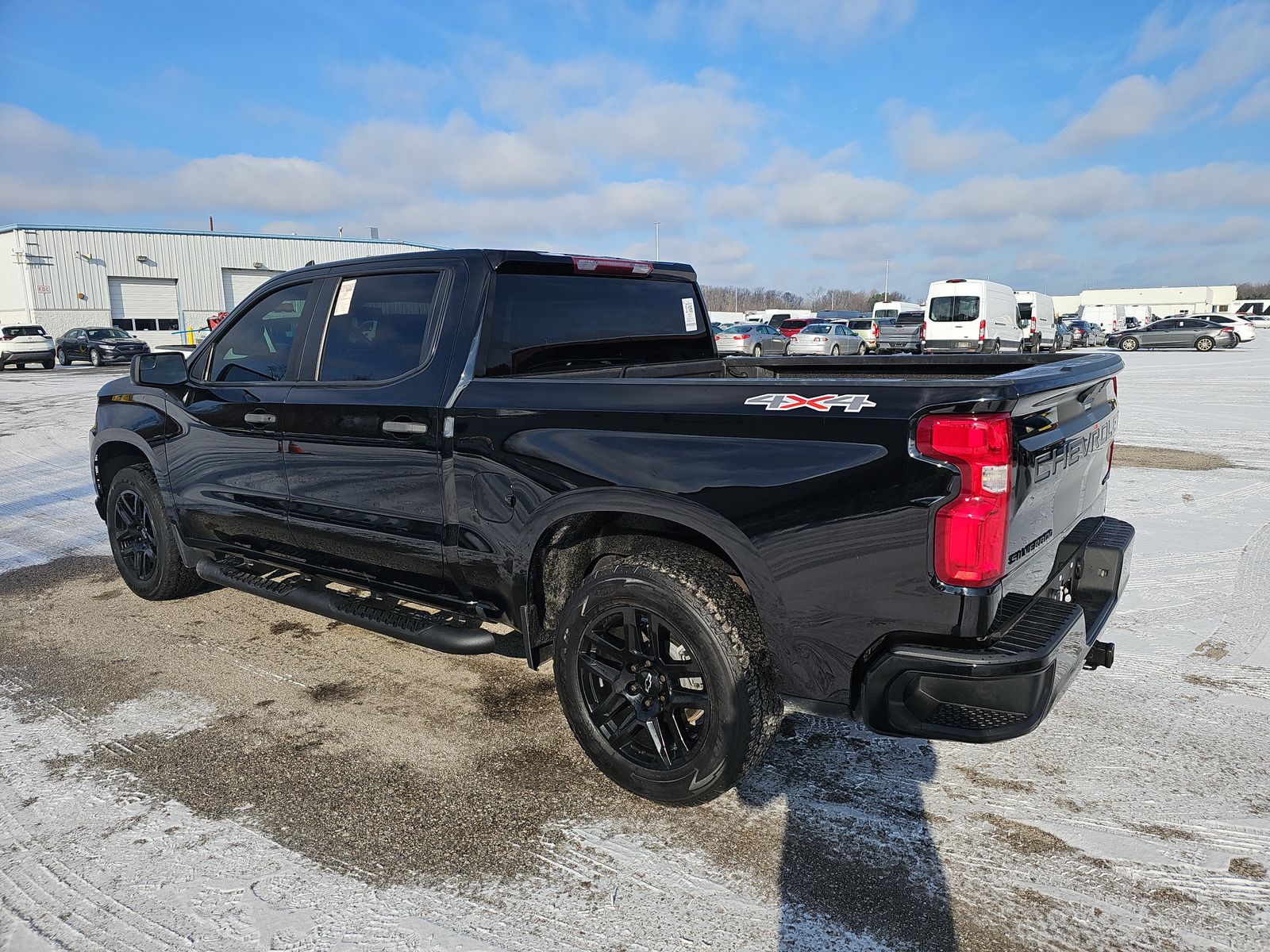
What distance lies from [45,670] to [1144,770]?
5.01 meters

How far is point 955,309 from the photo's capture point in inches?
1031

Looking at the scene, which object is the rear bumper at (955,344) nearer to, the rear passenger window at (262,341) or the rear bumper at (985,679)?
the rear passenger window at (262,341)

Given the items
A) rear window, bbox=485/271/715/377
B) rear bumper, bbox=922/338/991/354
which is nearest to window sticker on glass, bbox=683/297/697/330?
rear window, bbox=485/271/715/377

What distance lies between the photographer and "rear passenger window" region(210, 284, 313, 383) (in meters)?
4.20

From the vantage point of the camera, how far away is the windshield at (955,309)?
1017 inches

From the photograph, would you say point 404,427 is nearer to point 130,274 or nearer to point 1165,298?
point 130,274

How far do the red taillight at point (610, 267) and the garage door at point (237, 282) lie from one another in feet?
152

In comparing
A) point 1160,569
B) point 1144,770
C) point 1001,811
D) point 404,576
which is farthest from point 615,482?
point 1160,569

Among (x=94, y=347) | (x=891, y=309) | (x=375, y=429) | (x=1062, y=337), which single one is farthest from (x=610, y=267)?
(x=891, y=309)

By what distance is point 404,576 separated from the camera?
3.79 m

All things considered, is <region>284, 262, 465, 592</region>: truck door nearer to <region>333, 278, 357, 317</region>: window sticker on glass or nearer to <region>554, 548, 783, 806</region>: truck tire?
<region>333, 278, 357, 317</region>: window sticker on glass

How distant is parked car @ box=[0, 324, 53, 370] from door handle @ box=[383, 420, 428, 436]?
32.1m

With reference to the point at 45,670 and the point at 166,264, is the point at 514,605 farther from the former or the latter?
the point at 166,264

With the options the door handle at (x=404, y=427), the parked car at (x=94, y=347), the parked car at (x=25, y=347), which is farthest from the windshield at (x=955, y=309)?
the parked car at (x=25, y=347)
